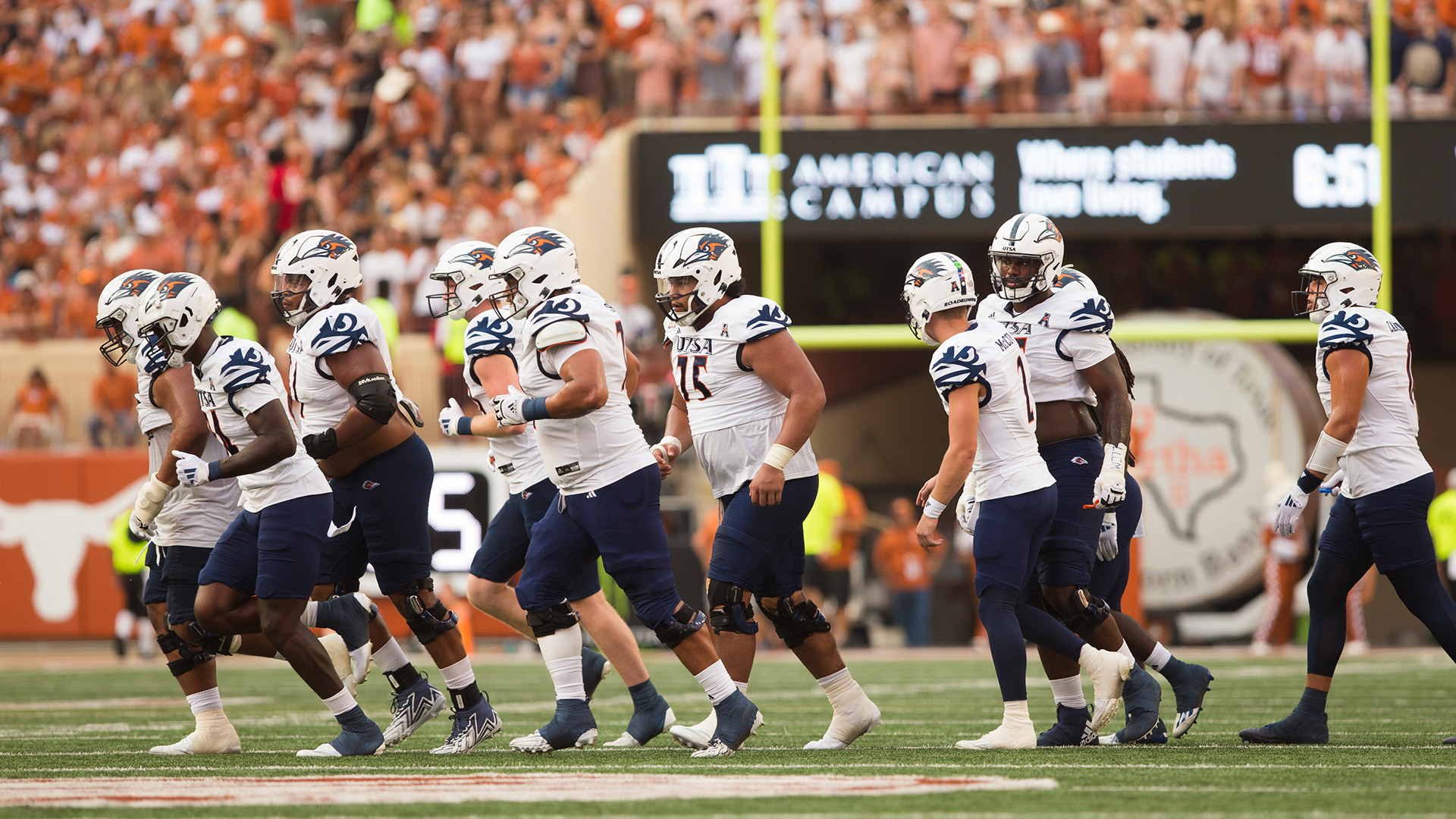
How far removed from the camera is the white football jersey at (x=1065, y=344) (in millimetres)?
7000

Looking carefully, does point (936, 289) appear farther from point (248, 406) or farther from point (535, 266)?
point (248, 406)

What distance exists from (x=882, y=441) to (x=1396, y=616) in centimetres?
602

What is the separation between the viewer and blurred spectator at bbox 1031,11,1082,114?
53.9 feet

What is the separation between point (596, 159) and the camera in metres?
17.0

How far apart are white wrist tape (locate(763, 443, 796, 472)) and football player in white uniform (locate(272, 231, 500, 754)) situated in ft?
4.60

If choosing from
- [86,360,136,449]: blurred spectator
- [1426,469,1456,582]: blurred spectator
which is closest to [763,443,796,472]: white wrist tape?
[1426,469,1456,582]: blurred spectator

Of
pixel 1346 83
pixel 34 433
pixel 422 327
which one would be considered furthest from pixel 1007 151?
pixel 34 433

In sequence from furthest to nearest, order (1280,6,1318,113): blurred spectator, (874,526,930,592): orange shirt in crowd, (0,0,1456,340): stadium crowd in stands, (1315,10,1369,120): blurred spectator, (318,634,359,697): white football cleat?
(874,526,930,592): orange shirt in crowd
(0,0,1456,340): stadium crowd in stands
(1280,6,1318,113): blurred spectator
(1315,10,1369,120): blurred spectator
(318,634,359,697): white football cleat

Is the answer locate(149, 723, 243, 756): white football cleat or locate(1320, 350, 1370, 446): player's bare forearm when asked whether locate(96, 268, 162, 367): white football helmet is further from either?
locate(1320, 350, 1370, 446): player's bare forearm

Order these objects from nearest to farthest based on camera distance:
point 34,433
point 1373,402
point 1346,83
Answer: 1. point 1373,402
2. point 1346,83
3. point 34,433

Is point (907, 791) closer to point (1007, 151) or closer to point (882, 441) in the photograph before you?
point (1007, 151)

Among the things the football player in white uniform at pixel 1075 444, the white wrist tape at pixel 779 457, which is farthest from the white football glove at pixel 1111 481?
the white wrist tape at pixel 779 457

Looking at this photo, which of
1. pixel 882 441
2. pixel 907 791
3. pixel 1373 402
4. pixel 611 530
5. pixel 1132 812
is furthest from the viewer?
pixel 882 441

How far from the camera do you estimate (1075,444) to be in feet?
22.8
